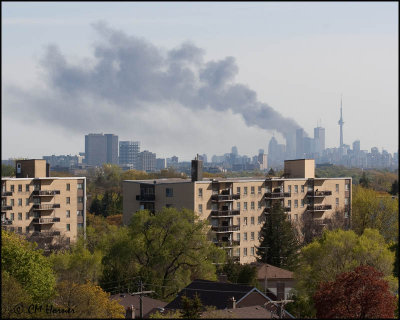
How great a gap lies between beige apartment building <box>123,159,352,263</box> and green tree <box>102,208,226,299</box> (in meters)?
18.9

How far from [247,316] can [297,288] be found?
17998mm

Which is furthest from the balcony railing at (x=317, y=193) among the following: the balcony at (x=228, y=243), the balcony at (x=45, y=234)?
the balcony at (x=45, y=234)

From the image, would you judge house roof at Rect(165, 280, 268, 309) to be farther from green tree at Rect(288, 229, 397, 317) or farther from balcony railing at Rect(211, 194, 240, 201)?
balcony railing at Rect(211, 194, 240, 201)

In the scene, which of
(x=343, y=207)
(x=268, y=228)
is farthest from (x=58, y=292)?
(x=343, y=207)

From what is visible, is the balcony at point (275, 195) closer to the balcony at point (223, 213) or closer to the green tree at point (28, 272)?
the balcony at point (223, 213)

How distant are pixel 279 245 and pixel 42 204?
2598 centimetres

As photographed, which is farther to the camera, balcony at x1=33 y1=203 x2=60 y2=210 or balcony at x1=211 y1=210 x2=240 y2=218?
balcony at x1=33 y1=203 x2=60 y2=210

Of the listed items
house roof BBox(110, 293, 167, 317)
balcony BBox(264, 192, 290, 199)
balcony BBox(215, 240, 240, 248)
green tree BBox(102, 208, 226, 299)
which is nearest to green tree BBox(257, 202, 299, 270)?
balcony BBox(215, 240, 240, 248)

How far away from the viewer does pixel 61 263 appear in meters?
59.9

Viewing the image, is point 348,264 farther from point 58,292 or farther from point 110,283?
point 58,292

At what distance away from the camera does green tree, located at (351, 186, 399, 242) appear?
3307 inches
